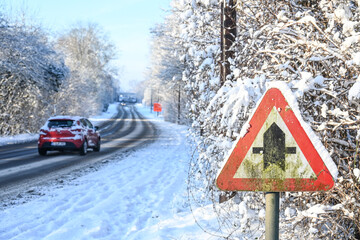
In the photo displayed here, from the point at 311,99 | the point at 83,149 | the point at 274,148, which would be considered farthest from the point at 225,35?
the point at 83,149

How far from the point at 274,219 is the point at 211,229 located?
2.95m

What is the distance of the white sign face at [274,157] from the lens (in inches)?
91.7

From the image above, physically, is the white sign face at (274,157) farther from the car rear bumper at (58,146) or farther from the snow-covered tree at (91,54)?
the snow-covered tree at (91,54)

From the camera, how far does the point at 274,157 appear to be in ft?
7.72

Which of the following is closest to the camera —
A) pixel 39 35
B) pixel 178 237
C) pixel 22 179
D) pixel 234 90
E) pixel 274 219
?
pixel 274 219

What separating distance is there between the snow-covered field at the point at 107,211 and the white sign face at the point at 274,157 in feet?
8.93

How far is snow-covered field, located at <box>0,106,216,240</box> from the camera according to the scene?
5191 mm

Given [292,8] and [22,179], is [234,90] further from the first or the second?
[22,179]

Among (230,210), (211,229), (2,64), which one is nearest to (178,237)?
(211,229)

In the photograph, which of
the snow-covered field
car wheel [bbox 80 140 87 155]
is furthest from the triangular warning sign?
car wheel [bbox 80 140 87 155]

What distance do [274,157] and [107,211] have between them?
469cm

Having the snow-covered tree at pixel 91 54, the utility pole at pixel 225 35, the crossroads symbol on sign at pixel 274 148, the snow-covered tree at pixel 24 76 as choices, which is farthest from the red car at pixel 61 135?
the snow-covered tree at pixel 91 54

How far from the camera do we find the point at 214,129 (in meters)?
5.70

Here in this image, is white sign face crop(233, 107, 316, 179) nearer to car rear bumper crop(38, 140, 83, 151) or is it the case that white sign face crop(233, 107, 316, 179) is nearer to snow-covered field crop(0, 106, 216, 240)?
snow-covered field crop(0, 106, 216, 240)
